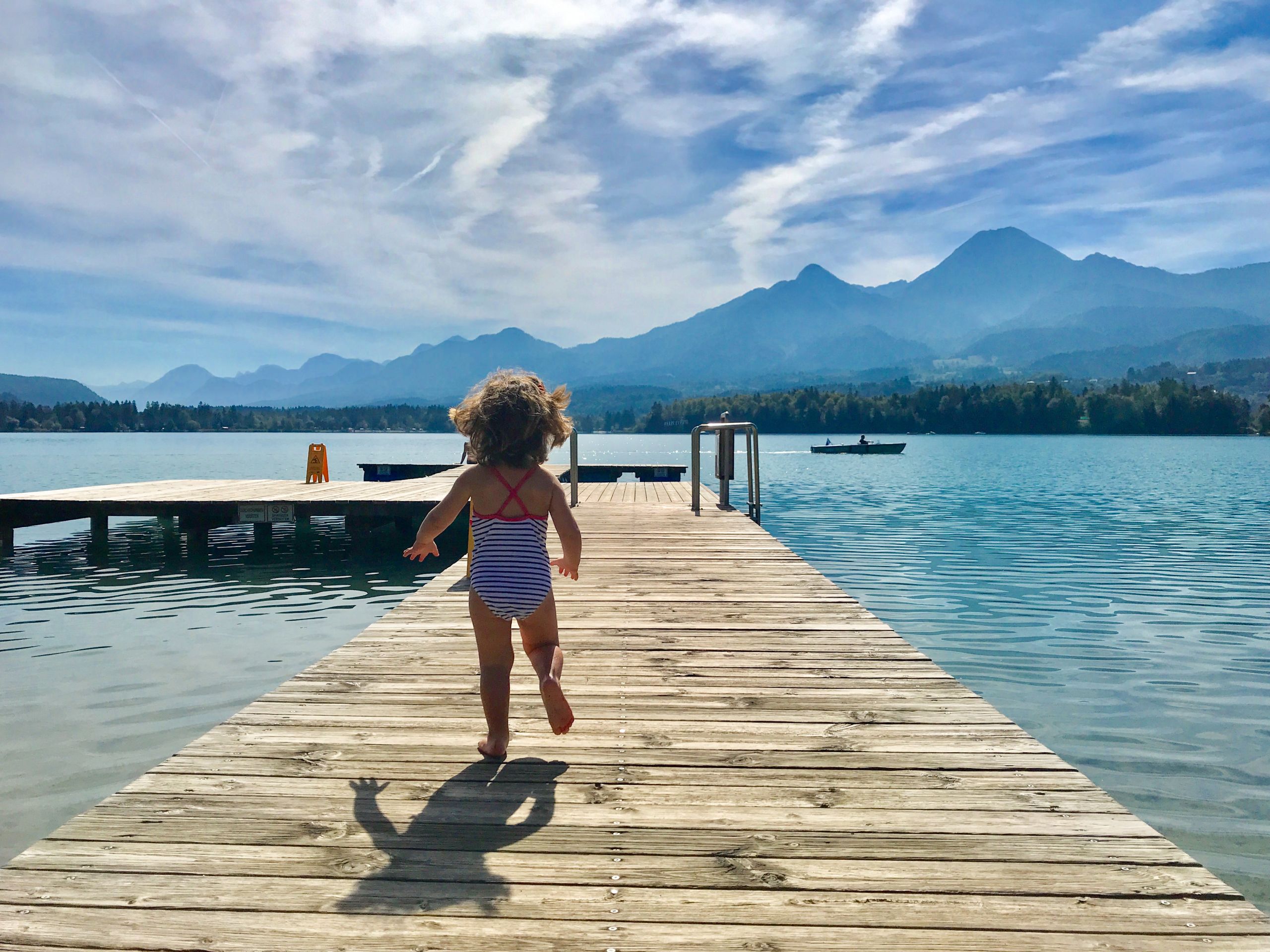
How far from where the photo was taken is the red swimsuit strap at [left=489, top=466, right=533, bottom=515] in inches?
142

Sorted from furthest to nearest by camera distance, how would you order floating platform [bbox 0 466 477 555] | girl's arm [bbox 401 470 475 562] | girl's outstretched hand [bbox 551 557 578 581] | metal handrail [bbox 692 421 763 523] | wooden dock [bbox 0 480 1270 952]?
floating platform [bbox 0 466 477 555]
metal handrail [bbox 692 421 763 523]
girl's outstretched hand [bbox 551 557 578 581]
girl's arm [bbox 401 470 475 562]
wooden dock [bbox 0 480 1270 952]

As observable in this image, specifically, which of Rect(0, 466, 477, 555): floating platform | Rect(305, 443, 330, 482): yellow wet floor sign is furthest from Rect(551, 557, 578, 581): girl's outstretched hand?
Rect(305, 443, 330, 482): yellow wet floor sign

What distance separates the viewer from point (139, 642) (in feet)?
32.1

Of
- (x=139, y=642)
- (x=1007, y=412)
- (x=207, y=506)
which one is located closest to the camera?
(x=139, y=642)

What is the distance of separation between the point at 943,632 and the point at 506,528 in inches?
334

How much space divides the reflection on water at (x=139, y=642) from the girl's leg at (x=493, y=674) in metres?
3.47

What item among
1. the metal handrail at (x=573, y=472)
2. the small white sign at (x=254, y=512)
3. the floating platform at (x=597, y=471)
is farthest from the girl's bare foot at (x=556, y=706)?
the floating platform at (x=597, y=471)

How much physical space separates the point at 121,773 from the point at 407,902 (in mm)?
4784

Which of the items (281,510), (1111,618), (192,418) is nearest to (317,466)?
(281,510)

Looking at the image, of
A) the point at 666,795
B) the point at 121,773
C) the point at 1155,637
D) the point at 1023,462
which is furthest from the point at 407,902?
the point at 1023,462

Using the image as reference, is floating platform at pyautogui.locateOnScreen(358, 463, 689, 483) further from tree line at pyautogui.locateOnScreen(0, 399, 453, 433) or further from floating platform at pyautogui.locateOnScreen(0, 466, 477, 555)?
tree line at pyautogui.locateOnScreen(0, 399, 453, 433)

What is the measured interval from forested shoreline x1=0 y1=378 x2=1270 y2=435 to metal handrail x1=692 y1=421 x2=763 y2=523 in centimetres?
9743

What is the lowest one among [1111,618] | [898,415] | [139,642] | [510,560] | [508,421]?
[1111,618]

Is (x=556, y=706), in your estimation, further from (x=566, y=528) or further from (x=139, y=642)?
(x=139, y=642)
